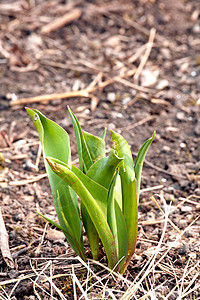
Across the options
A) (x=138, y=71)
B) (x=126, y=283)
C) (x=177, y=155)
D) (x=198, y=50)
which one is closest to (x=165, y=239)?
(x=126, y=283)

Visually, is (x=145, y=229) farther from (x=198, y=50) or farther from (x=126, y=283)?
(x=198, y=50)

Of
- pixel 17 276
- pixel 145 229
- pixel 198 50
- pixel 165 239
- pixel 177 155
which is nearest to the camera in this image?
pixel 17 276

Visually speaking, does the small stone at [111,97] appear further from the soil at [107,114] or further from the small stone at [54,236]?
the small stone at [54,236]

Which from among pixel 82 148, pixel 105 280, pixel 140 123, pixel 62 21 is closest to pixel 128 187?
pixel 82 148

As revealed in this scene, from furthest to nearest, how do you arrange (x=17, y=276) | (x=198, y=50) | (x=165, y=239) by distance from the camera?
(x=198, y=50) < (x=165, y=239) < (x=17, y=276)

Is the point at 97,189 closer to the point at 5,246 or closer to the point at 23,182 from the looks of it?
the point at 5,246

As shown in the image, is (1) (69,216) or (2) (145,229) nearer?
(1) (69,216)

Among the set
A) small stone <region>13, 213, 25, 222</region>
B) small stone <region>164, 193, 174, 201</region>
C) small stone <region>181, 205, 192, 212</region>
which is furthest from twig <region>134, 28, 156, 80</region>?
small stone <region>13, 213, 25, 222</region>
